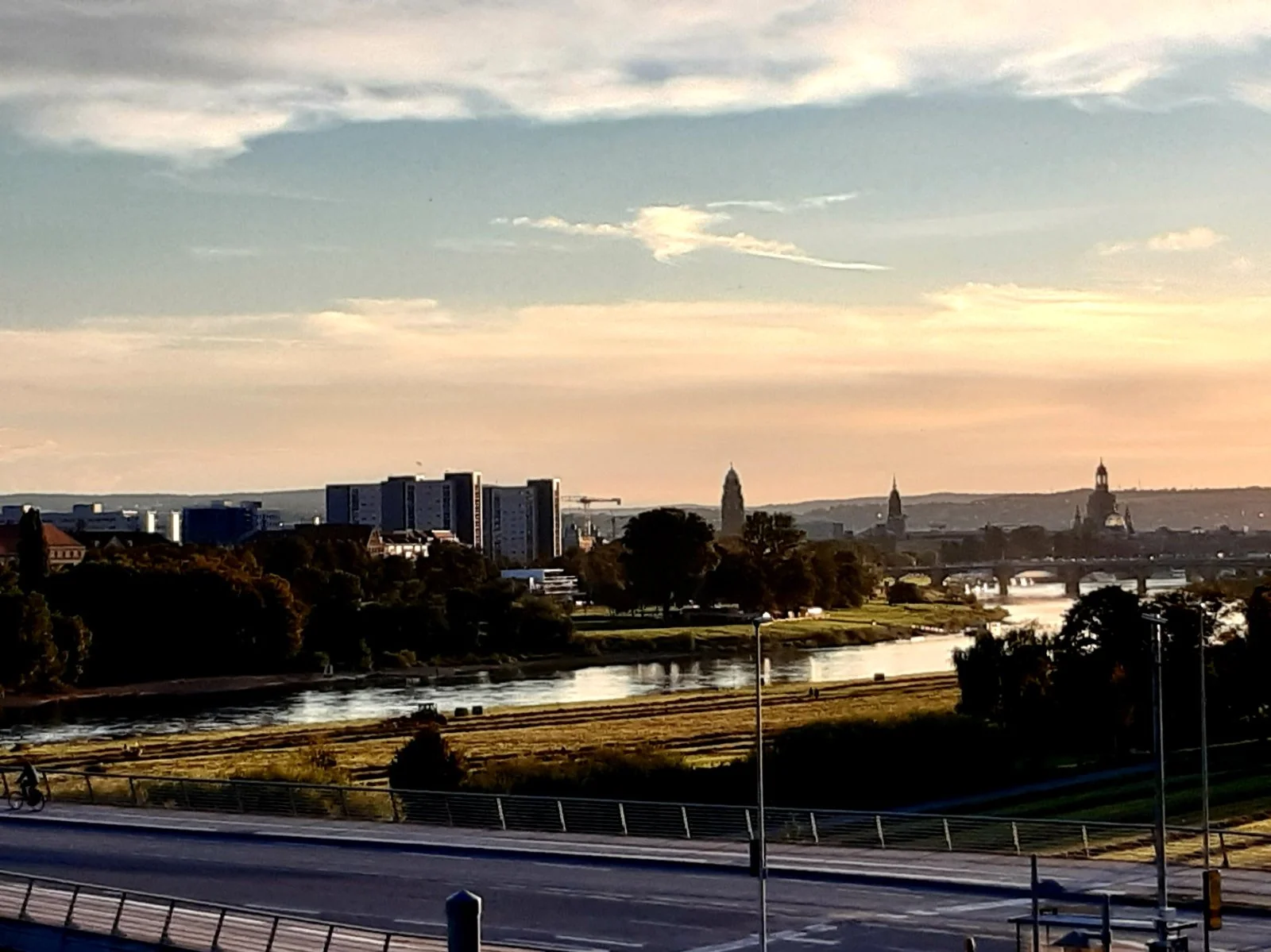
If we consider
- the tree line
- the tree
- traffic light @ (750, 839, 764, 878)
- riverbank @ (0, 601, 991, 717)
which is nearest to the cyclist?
traffic light @ (750, 839, 764, 878)

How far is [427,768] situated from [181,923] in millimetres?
37219

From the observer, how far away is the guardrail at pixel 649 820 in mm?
41969

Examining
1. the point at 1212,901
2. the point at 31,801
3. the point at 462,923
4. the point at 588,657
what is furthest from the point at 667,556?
the point at 462,923

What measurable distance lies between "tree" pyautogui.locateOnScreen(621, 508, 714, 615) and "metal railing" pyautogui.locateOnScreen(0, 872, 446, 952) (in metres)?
144

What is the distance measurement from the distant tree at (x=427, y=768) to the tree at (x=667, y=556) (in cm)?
10823

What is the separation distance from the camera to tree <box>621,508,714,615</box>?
571ft

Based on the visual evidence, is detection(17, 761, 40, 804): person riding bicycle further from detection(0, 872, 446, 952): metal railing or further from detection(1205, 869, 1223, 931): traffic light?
detection(1205, 869, 1223, 931): traffic light

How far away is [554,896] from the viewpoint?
33.9m

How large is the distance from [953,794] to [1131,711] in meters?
8.07

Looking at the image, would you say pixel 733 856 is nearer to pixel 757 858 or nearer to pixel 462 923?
pixel 757 858

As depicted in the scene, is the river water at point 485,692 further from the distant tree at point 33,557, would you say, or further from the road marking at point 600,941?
the road marking at point 600,941

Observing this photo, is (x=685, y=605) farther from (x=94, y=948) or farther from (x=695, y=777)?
(x=94, y=948)

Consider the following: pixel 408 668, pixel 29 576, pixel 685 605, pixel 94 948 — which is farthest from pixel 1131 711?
pixel 685 605

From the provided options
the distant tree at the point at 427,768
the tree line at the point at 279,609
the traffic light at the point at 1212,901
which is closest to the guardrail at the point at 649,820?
the distant tree at the point at 427,768
